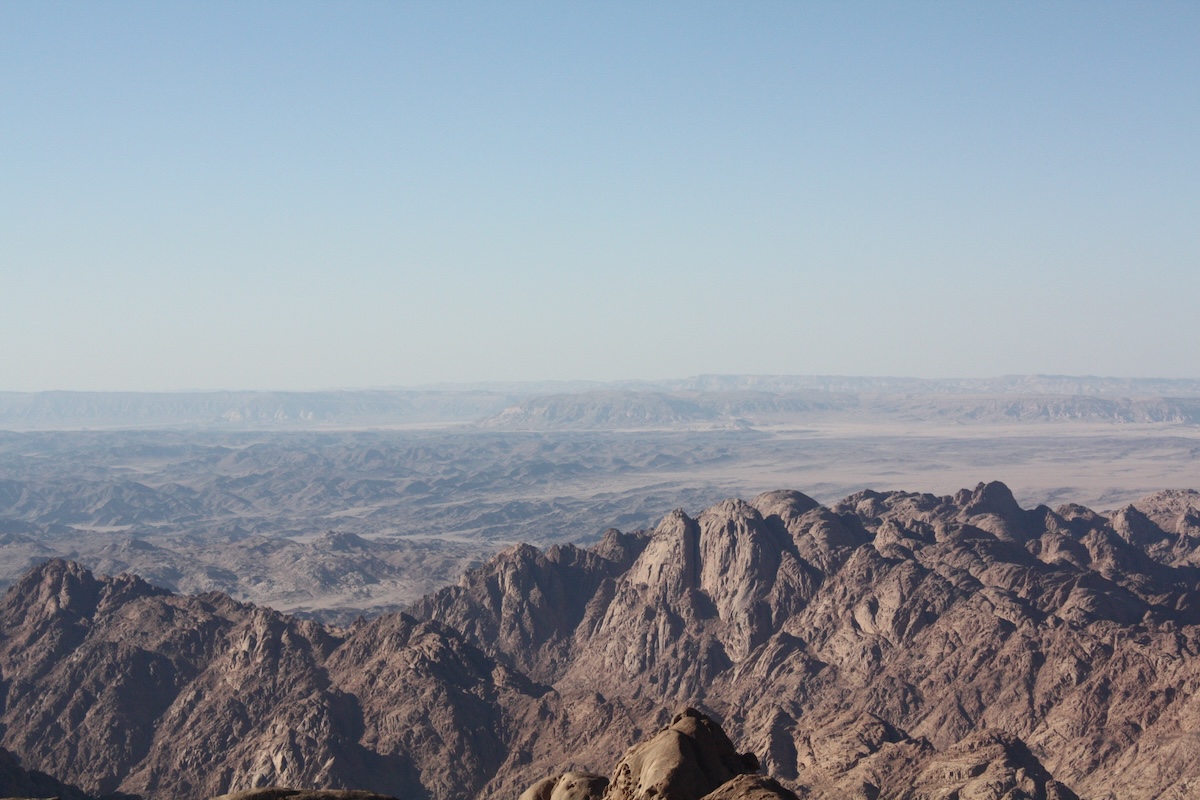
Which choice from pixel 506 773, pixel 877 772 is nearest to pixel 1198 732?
pixel 877 772

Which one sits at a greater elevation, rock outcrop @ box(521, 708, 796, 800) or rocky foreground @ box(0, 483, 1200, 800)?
rock outcrop @ box(521, 708, 796, 800)

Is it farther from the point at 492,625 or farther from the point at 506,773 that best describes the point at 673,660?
the point at 506,773

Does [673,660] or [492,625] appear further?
[492,625]

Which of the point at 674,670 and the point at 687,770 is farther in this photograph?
the point at 674,670

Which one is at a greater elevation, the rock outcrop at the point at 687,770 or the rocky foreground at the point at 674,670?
the rock outcrop at the point at 687,770

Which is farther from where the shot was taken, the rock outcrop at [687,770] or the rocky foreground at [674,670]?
the rocky foreground at [674,670]

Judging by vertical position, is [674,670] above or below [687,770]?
below

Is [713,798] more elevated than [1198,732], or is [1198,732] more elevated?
[713,798]

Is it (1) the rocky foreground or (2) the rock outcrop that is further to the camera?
(1) the rocky foreground
